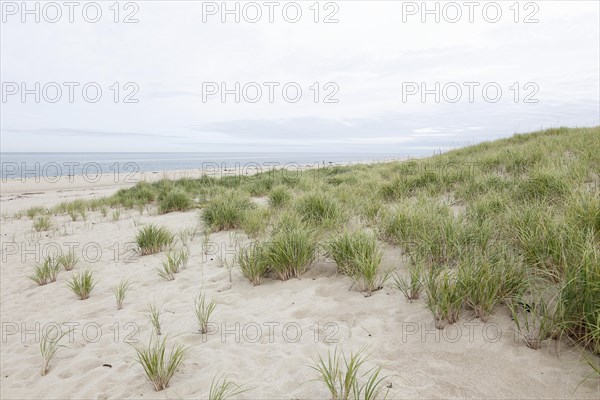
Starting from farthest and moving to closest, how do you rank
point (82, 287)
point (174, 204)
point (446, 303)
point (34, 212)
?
point (34, 212) → point (174, 204) → point (82, 287) → point (446, 303)

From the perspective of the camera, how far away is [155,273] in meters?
5.04

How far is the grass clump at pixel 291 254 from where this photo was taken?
4117mm

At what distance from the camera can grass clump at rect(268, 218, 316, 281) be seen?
412 centimetres

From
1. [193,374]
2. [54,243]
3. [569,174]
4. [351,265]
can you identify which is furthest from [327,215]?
[54,243]

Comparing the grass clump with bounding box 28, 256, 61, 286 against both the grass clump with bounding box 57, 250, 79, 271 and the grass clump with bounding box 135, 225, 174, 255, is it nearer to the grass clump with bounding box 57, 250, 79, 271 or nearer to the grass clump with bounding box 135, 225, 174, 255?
the grass clump with bounding box 57, 250, 79, 271

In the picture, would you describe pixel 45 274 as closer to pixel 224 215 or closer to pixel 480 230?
pixel 224 215

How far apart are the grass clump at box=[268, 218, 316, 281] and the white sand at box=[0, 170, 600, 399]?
0.13 metres

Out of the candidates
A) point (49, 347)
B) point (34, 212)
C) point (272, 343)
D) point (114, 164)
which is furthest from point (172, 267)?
point (114, 164)

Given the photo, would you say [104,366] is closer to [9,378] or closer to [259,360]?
[9,378]

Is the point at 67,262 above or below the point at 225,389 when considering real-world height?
above

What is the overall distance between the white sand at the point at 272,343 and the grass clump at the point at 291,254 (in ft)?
0.43

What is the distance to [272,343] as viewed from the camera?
9.78ft

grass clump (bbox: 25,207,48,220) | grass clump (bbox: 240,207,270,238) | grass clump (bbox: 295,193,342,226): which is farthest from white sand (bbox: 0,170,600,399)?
grass clump (bbox: 25,207,48,220)

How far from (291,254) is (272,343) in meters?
1.28
